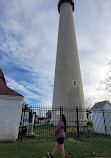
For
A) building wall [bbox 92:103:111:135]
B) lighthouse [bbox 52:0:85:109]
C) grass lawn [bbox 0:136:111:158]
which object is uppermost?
lighthouse [bbox 52:0:85:109]

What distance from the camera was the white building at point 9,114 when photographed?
7777 mm

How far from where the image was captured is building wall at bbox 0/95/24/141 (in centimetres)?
777

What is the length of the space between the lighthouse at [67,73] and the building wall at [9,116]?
10.8 metres

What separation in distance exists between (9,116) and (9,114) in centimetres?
14

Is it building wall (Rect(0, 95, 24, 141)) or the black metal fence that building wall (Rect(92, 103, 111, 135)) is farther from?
building wall (Rect(0, 95, 24, 141))

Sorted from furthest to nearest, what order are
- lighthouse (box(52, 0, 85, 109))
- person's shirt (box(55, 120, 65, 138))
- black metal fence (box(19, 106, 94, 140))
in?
lighthouse (box(52, 0, 85, 109)), black metal fence (box(19, 106, 94, 140)), person's shirt (box(55, 120, 65, 138))

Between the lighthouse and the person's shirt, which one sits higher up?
the lighthouse

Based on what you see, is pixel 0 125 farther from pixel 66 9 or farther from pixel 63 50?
pixel 66 9

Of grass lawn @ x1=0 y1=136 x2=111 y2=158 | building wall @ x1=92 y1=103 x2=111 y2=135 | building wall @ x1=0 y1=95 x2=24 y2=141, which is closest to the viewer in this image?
grass lawn @ x1=0 y1=136 x2=111 y2=158

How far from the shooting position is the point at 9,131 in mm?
7828

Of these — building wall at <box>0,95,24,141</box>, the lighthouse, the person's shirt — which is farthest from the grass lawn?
the lighthouse

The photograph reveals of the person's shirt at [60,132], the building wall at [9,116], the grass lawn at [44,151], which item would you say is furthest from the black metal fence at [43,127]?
the person's shirt at [60,132]

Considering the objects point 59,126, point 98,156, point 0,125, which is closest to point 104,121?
point 98,156

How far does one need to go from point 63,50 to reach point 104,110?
12.8 metres
